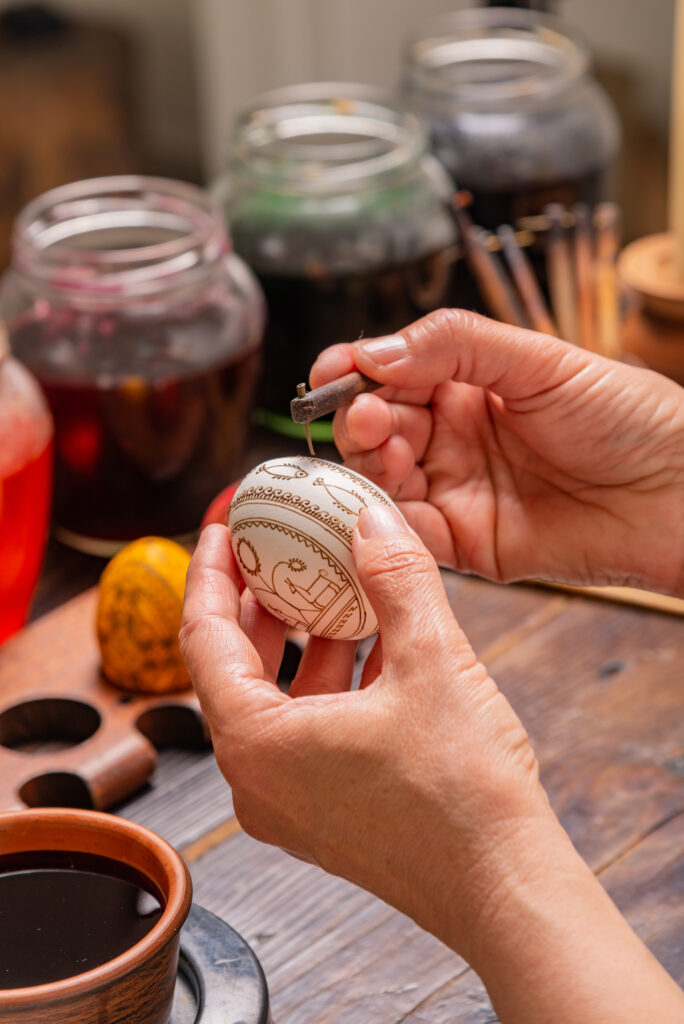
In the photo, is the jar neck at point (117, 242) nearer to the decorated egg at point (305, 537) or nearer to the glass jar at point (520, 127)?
the glass jar at point (520, 127)

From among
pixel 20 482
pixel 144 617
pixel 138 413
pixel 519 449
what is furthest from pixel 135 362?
pixel 519 449

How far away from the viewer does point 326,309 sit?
4.17 ft

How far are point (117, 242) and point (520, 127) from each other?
0.45m

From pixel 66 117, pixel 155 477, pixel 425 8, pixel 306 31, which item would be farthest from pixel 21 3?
pixel 155 477

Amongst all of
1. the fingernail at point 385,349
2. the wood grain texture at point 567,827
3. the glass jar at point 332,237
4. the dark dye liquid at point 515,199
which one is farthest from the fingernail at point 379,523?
the dark dye liquid at point 515,199

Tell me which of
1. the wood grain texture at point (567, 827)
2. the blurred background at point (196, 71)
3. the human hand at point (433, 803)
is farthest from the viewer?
the blurred background at point (196, 71)

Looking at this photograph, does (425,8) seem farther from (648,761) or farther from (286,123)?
(648,761)

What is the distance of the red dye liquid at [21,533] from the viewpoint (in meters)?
1.03

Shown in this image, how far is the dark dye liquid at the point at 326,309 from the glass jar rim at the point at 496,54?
0.23 m

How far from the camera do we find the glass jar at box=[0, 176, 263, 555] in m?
1.14

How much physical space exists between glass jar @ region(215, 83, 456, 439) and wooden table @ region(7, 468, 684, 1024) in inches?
11.2

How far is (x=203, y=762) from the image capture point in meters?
0.99

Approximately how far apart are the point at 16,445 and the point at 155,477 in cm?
18

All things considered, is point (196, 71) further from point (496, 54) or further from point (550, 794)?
point (550, 794)
